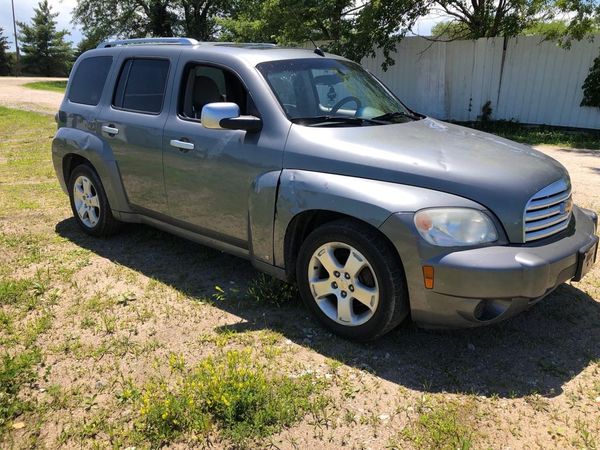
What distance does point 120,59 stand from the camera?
5.01 m

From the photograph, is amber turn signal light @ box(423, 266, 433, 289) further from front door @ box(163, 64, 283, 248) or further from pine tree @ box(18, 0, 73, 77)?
pine tree @ box(18, 0, 73, 77)

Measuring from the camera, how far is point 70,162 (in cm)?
555

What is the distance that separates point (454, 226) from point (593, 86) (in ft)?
36.4

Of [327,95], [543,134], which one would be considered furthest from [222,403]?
[543,134]

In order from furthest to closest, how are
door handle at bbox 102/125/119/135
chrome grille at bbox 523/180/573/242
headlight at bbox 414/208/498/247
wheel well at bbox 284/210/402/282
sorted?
door handle at bbox 102/125/119/135 → wheel well at bbox 284/210/402/282 → chrome grille at bbox 523/180/573/242 → headlight at bbox 414/208/498/247

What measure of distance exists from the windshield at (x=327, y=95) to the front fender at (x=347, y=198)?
1.77 feet

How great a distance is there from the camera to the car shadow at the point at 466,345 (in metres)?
3.11

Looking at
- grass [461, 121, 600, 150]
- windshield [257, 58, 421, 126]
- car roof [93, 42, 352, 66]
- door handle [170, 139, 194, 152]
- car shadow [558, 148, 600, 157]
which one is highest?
car roof [93, 42, 352, 66]

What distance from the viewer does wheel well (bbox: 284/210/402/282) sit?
3.53 m

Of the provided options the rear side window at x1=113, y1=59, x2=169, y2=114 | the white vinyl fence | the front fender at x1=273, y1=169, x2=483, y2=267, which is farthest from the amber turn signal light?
the white vinyl fence

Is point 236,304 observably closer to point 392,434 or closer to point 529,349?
point 392,434

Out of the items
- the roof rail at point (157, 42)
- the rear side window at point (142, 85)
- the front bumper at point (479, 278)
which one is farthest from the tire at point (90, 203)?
the front bumper at point (479, 278)

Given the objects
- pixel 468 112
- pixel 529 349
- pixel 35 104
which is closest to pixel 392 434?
pixel 529 349

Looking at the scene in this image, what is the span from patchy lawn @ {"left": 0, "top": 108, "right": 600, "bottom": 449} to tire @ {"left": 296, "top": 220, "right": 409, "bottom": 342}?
17cm
